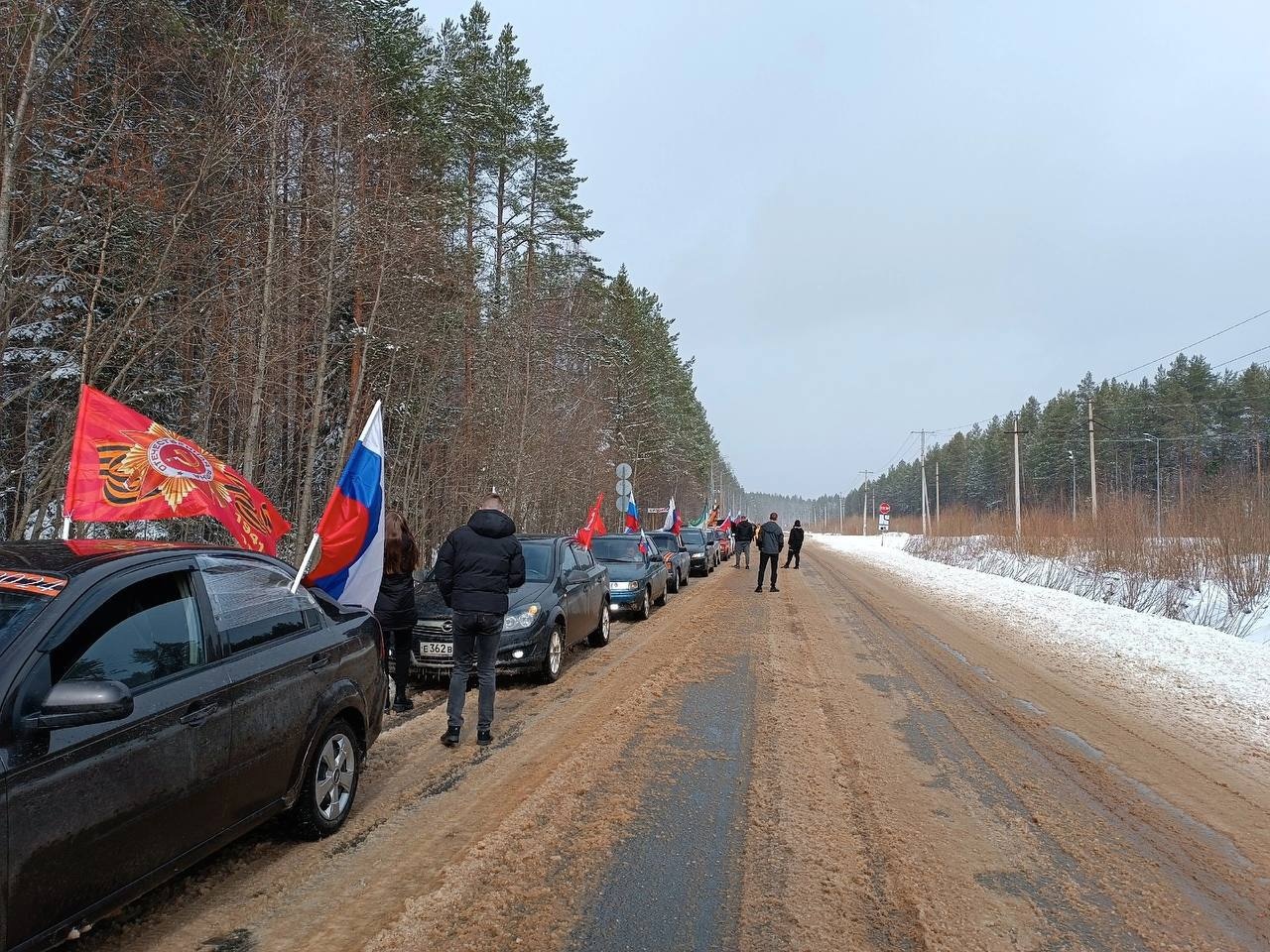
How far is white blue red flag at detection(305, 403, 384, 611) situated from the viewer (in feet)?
19.8

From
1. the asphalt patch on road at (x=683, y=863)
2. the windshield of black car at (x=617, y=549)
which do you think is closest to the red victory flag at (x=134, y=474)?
the asphalt patch on road at (x=683, y=863)

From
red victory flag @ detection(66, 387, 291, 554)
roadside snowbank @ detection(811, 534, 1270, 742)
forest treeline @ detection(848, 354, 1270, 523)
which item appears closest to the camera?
red victory flag @ detection(66, 387, 291, 554)

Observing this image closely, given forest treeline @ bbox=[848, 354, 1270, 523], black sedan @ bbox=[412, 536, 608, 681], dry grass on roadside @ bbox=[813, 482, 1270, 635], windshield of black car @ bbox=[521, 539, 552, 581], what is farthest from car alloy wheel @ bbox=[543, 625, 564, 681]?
forest treeline @ bbox=[848, 354, 1270, 523]

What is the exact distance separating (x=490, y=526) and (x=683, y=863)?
328cm

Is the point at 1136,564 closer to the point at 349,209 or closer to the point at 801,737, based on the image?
the point at 801,737

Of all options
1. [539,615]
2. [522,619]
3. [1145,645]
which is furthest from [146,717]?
[1145,645]

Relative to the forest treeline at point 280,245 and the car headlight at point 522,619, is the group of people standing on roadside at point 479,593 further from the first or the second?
the forest treeline at point 280,245

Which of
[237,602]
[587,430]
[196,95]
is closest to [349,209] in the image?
[196,95]

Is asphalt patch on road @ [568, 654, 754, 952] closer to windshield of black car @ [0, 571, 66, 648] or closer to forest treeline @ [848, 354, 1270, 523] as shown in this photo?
windshield of black car @ [0, 571, 66, 648]

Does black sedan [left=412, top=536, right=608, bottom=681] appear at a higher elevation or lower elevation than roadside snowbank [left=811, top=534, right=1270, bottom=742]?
higher

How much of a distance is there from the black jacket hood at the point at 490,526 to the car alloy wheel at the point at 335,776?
7.12ft

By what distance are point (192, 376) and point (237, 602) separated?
10338mm

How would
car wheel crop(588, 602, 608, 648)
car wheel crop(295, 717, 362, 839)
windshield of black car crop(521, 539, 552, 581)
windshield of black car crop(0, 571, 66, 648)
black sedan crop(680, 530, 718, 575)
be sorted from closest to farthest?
windshield of black car crop(0, 571, 66, 648) < car wheel crop(295, 717, 362, 839) < windshield of black car crop(521, 539, 552, 581) < car wheel crop(588, 602, 608, 648) < black sedan crop(680, 530, 718, 575)

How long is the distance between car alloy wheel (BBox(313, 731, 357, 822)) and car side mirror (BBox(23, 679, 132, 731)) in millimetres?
1747
